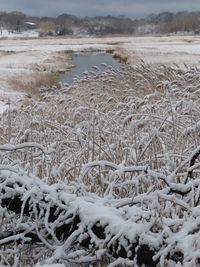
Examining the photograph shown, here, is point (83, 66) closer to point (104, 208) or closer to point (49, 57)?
point (49, 57)

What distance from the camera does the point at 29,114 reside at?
6.43 metres

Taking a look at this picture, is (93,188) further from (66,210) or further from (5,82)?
(5,82)

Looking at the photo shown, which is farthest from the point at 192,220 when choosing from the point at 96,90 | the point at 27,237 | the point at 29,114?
the point at 96,90

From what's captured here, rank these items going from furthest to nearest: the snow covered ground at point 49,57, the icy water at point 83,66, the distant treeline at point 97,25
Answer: the distant treeline at point 97,25, the snow covered ground at point 49,57, the icy water at point 83,66

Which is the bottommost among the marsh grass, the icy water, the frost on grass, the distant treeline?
the distant treeline

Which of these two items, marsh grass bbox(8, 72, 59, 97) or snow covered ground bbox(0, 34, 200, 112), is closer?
marsh grass bbox(8, 72, 59, 97)

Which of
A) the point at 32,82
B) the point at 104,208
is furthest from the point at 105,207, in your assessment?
the point at 32,82

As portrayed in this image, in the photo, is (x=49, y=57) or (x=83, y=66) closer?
(x=83, y=66)

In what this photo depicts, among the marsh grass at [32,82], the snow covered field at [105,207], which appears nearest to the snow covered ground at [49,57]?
the marsh grass at [32,82]

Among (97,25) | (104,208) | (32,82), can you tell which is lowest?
(97,25)

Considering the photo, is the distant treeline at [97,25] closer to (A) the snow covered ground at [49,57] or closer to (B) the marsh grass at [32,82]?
(A) the snow covered ground at [49,57]

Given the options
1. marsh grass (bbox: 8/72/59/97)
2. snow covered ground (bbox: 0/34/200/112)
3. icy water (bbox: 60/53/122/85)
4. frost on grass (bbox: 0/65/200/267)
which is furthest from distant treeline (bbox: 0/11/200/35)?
frost on grass (bbox: 0/65/200/267)

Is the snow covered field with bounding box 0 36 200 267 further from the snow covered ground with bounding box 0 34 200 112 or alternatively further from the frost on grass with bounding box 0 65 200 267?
the snow covered ground with bounding box 0 34 200 112

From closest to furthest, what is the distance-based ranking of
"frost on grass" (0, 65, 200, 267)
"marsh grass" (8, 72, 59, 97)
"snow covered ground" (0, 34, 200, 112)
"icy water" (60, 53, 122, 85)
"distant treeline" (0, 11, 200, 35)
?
1. "frost on grass" (0, 65, 200, 267)
2. "marsh grass" (8, 72, 59, 97)
3. "icy water" (60, 53, 122, 85)
4. "snow covered ground" (0, 34, 200, 112)
5. "distant treeline" (0, 11, 200, 35)
